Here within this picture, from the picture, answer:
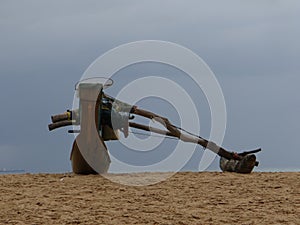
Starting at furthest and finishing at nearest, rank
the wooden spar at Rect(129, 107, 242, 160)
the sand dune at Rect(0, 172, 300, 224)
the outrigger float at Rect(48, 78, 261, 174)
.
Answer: the wooden spar at Rect(129, 107, 242, 160)
the outrigger float at Rect(48, 78, 261, 174)
the sand dune at Rect(0, 172, 300, 224)

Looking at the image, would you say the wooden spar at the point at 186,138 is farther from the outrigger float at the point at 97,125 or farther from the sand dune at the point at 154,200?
the sand dune at the point at 154,200

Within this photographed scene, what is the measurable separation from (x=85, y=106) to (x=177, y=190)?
2.36m

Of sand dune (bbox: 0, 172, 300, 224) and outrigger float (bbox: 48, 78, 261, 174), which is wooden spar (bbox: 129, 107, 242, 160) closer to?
outrigger float (bbox: 48, 78, 261, 174)

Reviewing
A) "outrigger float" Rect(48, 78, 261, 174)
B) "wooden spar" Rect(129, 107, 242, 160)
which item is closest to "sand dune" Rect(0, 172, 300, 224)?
"outrigger float" Rect(48, 78, 261, 174)

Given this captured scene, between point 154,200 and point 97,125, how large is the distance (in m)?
2.53

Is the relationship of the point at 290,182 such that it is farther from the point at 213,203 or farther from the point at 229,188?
the point at 213,203

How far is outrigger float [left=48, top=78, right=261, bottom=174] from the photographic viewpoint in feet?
29.9

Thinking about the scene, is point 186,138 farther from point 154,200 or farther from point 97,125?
point 154,200

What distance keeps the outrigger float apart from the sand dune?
0.32 metres

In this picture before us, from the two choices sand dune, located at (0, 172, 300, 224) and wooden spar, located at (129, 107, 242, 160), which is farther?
wooden spar, located at (129, 107, 242, 160)

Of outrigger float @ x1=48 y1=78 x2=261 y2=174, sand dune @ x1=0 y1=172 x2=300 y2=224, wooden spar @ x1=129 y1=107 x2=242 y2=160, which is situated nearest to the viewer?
sand dune @ x1=0 y1=172 x2=300 y2=224

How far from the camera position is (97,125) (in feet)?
30.1

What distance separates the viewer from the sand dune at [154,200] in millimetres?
6066

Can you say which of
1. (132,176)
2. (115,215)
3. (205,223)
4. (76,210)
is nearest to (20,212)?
(76,210)
